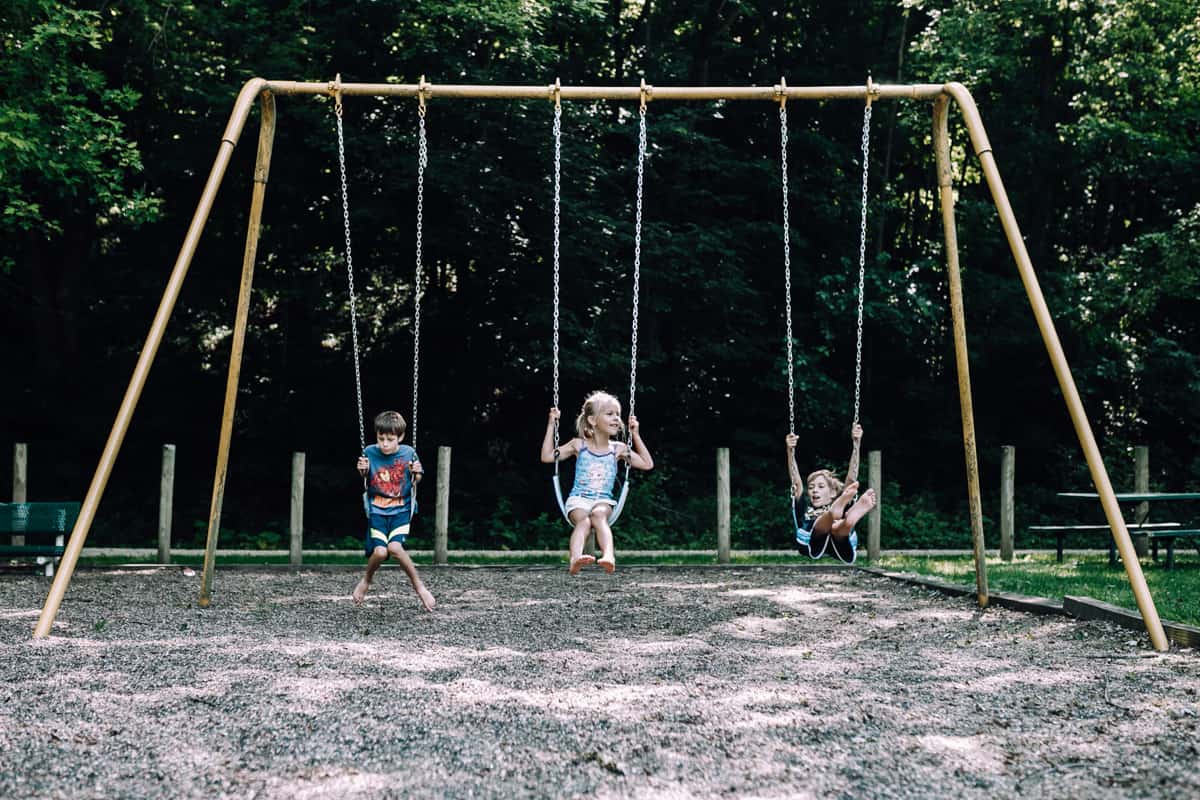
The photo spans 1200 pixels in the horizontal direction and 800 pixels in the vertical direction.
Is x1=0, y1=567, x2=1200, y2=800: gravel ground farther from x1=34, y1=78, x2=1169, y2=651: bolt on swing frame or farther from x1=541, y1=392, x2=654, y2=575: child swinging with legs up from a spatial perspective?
x1=541, y1=392, x2=654, y2=575: child swinging with legs up

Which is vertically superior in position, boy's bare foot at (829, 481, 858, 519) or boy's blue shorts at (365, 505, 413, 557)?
boy's bare foot at (829, 481, 858, 519)

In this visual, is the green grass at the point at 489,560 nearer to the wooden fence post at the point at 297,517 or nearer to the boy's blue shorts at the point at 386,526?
the wooden fence post at the point at 297,517

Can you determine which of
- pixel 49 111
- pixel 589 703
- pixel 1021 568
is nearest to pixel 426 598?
pixel 589 703

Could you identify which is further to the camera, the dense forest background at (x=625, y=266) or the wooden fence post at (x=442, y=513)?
the dense forest background at (x=625, y=266)

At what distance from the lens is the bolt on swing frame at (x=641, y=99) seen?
22.2ft

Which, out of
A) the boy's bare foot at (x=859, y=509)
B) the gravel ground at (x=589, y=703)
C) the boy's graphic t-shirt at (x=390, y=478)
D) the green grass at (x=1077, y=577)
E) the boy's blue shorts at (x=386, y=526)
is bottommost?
the gravel ground at (x=589, y=703)

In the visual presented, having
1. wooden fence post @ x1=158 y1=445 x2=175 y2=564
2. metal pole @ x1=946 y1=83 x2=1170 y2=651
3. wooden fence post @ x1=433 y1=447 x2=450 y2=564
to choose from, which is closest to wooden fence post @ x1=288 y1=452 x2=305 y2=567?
wooden fence post @ x1=158 y1=445 x2=175 y2=564

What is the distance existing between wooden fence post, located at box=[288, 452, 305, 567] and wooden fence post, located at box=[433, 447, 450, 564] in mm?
1294

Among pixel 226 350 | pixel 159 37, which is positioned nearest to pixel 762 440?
pixel 226 350

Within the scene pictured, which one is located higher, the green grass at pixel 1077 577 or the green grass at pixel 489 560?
the green grass at pixel 1077 577

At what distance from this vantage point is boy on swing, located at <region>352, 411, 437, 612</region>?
7.78 metres

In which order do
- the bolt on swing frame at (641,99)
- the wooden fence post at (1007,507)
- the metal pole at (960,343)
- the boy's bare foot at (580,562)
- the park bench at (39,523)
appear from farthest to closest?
the wooden fence post at (1007,507) < the park bench at (39,523) < the metal pole at (960,343) < the boy's bare foot at (580,562) < the bolt on swing frame at (641,99)

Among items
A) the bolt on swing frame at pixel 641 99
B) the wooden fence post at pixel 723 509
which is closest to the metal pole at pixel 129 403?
the bolt on swing frame at pixel 641 99

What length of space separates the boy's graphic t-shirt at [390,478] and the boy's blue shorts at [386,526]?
0.04m
